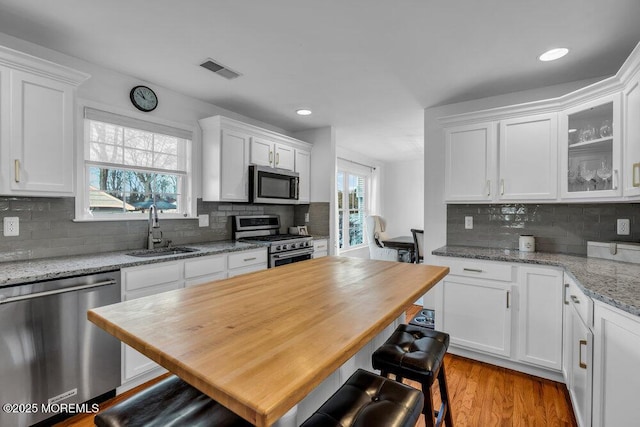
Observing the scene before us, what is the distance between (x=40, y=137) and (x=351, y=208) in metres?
5.29

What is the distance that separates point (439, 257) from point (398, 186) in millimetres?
4874

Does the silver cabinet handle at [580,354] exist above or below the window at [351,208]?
below

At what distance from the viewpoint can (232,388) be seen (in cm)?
62

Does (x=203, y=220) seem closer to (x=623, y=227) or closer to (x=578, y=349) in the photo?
(x=578, y=349)

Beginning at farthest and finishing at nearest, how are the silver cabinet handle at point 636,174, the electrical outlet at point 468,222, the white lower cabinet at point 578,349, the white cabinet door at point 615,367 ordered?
the electrical outlet at point 468,222 → the silver cabinet handle at point 636,174 → the white lower cabinet at point 578,349 → the white cabinet door at point 615,367

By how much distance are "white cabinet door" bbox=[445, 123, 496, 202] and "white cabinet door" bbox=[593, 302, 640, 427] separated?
5.06ft

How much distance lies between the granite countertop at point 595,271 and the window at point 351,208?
3.39 metres

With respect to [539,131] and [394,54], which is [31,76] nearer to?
[394,54]

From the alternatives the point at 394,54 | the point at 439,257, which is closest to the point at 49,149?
the point at 394,54

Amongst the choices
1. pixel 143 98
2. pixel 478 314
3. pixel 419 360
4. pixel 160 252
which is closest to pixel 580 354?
pixel 478 314

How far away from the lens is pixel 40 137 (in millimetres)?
2018

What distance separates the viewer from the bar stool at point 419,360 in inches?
53.2

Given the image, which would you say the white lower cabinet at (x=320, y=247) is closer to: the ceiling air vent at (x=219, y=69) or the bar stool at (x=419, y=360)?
the ceiling air vent at (x=219, y=69)

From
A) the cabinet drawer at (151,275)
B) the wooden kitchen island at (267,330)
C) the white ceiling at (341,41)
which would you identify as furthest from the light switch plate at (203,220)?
the wooden kitchen island at (267,330)
